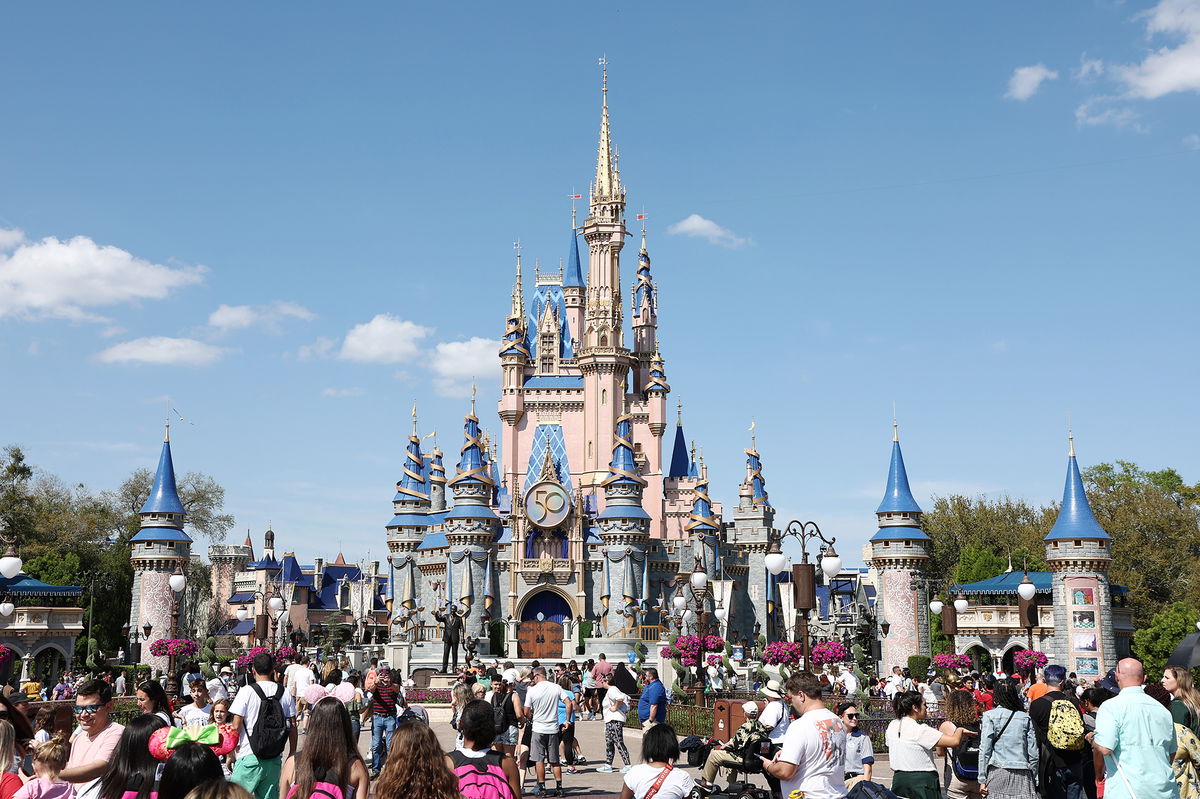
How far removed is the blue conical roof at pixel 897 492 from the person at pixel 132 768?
53411mm

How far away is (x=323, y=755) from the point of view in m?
7.53

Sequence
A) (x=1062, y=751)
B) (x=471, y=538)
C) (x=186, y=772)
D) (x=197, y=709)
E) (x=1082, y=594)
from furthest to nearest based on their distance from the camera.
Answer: (x=471, y=538), (x=1082, y=594), (x=197, y=709), (x=1062, y=751), (x=186, y=772)

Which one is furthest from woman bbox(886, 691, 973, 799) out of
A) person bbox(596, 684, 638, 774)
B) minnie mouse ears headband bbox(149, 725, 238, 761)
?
person bbox(596, 684, 638, 774)

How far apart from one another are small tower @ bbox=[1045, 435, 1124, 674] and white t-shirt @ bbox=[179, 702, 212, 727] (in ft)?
146

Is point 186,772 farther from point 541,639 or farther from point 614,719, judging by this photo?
point 541,639

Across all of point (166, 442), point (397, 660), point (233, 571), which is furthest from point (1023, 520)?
point (233, 571)

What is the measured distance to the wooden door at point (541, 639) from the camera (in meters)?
60.5

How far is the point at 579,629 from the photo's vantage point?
5956 centimetres

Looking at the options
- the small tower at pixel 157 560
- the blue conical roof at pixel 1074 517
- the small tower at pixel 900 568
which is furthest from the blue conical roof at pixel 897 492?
the small tower at pixel 157 560

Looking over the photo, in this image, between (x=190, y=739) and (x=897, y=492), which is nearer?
(x=190, y=739)

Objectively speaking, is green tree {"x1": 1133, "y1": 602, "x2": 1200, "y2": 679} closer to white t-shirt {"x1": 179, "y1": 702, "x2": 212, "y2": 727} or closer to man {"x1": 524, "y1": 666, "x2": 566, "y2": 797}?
man {"x1": 524, "y1": 666, "x2": 566, "y2": 797}

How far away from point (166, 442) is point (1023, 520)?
50.8 meters

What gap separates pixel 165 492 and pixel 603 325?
27517 mm

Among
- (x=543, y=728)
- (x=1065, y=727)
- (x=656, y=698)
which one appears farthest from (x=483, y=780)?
(x=656, y=698)
